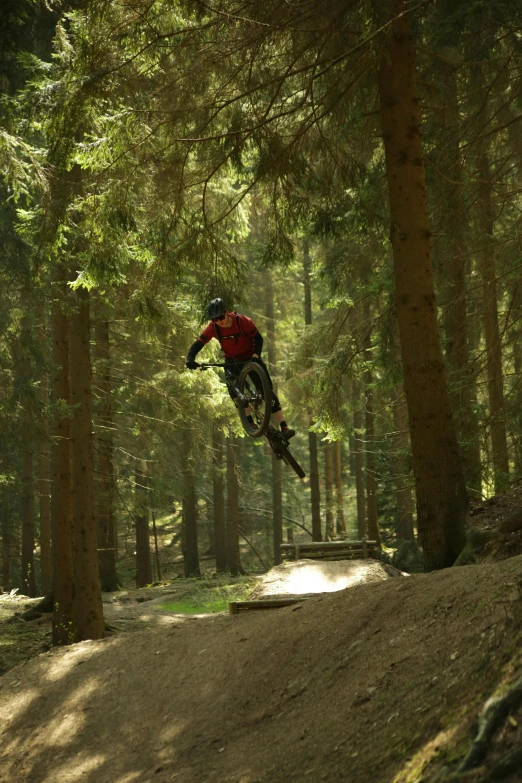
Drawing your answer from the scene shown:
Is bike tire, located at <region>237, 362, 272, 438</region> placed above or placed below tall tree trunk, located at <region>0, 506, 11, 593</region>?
above

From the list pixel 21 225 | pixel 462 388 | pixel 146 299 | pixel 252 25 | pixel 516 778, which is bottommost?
pixel 516 778

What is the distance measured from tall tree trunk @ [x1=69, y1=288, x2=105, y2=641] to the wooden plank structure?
748 centimetres

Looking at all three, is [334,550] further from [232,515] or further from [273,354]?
[273,354]

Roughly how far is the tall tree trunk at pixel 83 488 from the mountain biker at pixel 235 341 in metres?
2.64

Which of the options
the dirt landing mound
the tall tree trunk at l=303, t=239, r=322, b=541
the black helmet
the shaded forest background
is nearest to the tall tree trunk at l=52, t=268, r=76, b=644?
the shaded forest background

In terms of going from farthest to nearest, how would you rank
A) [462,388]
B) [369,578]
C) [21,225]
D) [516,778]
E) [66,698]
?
[369,578], [462,388], [21,225], [66,698], [516,778]

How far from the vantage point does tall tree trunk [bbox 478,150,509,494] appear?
11.5m

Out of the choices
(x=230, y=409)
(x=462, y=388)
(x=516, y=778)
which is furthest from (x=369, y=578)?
(x=516, y=778)

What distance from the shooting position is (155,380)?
18.5 metres

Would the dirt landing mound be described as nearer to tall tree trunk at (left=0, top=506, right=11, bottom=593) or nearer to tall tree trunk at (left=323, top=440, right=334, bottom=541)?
tall tree trunk at (left=323, top=440, right=334, bottom=541)

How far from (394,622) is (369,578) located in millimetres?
8110

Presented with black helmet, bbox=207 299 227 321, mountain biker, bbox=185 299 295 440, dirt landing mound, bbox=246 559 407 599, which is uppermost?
black helmet, bbox=207 299 227 321

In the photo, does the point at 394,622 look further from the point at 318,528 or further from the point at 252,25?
the point at 318,528

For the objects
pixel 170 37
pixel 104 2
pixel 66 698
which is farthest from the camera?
pixel 170 37
